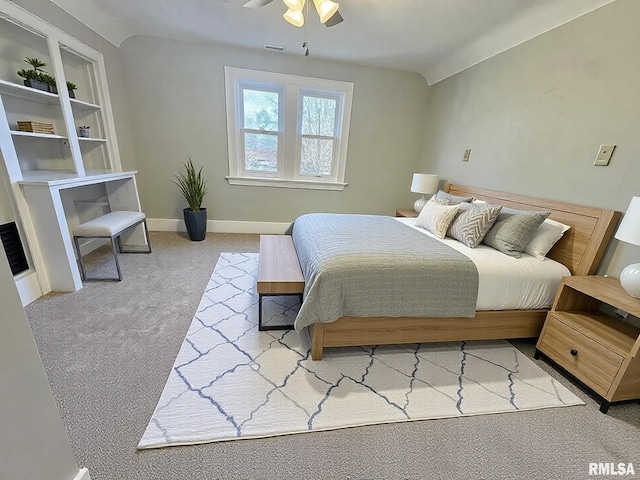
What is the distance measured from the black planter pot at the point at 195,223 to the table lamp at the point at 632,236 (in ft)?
12.2

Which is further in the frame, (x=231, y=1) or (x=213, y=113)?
(x=213, y=113)

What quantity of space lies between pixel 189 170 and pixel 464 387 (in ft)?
12.1

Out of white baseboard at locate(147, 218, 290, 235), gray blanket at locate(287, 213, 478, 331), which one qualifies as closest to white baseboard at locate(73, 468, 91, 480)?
gray blanket at locate(287, 213, 478, 331)

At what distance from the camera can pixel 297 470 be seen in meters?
1.08

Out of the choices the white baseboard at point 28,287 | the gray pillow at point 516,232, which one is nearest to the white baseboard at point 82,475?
the white baseboard at point 28,287

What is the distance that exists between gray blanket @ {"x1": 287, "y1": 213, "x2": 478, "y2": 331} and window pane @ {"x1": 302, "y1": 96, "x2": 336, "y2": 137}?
2.49 metres

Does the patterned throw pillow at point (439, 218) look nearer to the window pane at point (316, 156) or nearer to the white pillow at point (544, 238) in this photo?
the white pillow at point (544, 238)

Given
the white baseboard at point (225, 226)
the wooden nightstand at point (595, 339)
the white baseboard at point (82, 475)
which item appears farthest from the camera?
the white baseboard at point (225, 226)

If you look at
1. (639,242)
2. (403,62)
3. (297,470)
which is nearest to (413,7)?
(403,62)

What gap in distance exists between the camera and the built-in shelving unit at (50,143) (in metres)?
1.97

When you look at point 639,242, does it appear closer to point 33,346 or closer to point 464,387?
point 464,387

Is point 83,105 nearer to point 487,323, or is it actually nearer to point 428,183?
point 428,183

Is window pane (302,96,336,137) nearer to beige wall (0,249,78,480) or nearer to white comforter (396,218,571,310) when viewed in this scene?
white comforter (396,218,571,310)

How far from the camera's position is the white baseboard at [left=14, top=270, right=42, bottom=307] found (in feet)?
6.49
